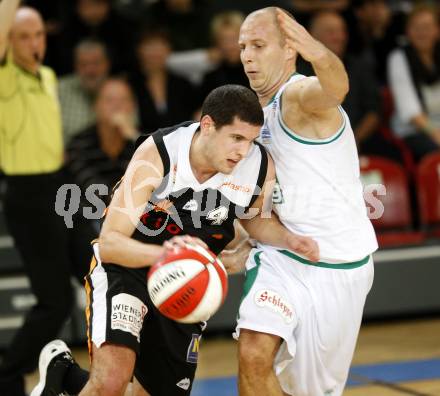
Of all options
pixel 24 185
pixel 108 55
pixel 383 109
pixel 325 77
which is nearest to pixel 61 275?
pixel 24 185

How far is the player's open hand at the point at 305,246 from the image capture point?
464 cm

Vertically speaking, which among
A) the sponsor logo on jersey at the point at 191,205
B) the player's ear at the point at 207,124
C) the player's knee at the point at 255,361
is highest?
the player's ear at the point at 207,124

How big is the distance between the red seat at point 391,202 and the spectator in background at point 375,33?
1.29m

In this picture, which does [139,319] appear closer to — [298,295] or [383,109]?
[298,295]

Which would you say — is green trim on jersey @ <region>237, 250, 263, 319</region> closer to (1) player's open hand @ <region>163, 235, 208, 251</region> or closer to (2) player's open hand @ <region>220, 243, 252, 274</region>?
(2) player's open hand @ <region>220, 243, 252, 274</region>

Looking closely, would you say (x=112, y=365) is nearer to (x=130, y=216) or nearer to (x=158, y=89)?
(x=130, y=216)

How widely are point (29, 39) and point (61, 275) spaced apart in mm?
1640

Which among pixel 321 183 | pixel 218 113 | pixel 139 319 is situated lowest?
pixel 139 319

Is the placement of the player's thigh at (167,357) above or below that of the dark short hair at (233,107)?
below

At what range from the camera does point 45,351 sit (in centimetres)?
544

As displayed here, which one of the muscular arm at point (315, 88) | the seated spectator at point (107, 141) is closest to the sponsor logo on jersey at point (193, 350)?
the muscular arm at point (315, 88)

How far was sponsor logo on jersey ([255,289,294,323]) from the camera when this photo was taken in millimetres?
4586

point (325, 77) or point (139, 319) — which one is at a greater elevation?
point (325, 77)

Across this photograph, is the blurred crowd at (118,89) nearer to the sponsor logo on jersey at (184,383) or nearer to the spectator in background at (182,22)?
the spectator in background at (182,22)
